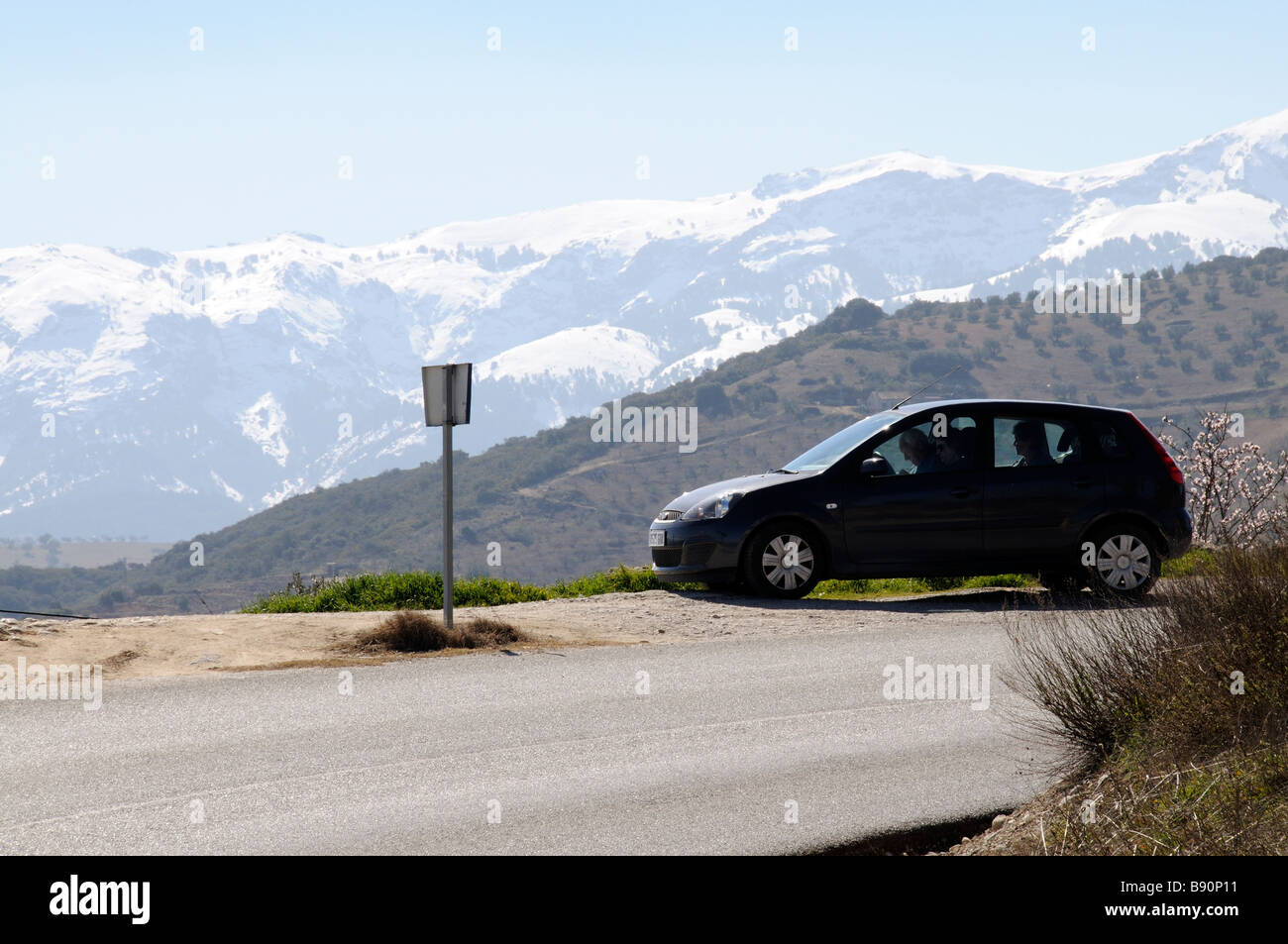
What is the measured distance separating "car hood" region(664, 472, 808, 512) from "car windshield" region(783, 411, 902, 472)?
0.18 metres

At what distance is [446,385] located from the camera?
12.1 m

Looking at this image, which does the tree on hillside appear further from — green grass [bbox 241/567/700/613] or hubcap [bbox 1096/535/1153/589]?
green grass [bbox 241/567/700/613]

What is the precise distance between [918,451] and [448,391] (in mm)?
4424

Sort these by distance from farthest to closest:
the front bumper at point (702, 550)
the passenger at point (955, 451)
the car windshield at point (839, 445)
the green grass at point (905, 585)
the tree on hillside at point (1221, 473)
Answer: the tree on hillside at point (1221, 473)
the green grass at point (905, 585)
the car windshield at point (839, 445)
the passenger at point (955, 451)
the front bumper at point (702, 550)

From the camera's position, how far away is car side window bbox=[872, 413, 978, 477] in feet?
43.9

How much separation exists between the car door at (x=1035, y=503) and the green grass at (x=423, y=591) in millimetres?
3268

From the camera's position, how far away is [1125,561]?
43.7ft

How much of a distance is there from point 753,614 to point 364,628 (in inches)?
133

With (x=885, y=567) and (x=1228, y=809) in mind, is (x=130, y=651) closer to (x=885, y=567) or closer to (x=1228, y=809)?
(x=885, y=567)

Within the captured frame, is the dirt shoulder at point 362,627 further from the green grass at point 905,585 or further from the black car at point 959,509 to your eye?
the green grass at point 905,585

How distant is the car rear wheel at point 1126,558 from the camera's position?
13297 millimetres

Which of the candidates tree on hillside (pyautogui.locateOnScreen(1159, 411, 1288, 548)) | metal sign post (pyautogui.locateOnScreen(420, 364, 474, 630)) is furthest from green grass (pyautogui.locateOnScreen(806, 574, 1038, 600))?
tree on hillside (pyautogui.locateOnScreen(1159, 411, 1288, 548))

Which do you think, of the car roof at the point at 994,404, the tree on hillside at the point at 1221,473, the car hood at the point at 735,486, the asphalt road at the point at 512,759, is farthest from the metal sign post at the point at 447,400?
the tree on hillside at the point at 1221,473

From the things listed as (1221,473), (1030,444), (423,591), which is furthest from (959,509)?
(1221,473)
